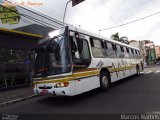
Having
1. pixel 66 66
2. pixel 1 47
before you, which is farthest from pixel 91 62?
pixel 1 47

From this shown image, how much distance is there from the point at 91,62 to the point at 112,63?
8.88ft

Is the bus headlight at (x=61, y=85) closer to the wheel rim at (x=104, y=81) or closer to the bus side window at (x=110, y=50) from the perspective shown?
the wheel rim at (x=104, y=81)

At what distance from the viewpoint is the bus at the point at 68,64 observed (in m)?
6.89

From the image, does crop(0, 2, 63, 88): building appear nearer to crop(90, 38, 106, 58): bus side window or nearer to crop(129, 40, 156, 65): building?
crop(90, 38, 106, 58): bus side window

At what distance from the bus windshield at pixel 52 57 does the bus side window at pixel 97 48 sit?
2.01 m

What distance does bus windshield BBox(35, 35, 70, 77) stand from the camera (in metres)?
6.98

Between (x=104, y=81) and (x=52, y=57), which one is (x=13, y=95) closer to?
(x=52, y=57)

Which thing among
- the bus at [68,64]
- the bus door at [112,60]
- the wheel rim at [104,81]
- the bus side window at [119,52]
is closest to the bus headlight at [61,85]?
the bus at [68,64]

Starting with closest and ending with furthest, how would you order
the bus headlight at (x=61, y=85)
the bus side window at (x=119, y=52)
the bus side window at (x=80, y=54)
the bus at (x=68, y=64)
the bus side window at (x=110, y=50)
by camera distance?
the bus headlight at (x=61, y=85)
the bus at (x=68, y=64)
the bus side window at (x=80, y=54)
the bus side window at (x=110, y=50)
the bus side window at (x=119, y=52)

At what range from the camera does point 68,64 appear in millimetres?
6859

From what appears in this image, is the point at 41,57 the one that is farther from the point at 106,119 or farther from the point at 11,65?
the point at 11,65

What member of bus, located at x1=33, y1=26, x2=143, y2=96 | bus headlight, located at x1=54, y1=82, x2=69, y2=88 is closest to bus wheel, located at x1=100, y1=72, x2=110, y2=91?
bus, located at x1=33, y1=26, x2=143, y2=96

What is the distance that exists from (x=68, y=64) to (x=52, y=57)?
2.86ft

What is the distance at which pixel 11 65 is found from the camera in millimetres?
14383
